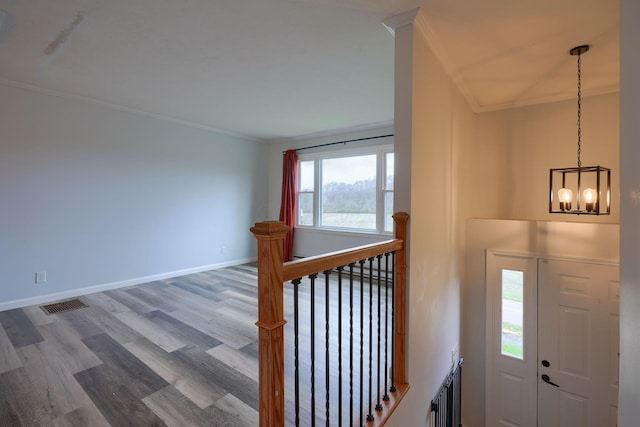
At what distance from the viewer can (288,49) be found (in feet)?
8.31

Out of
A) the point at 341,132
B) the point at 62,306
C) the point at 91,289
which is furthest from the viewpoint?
the point at 341,132

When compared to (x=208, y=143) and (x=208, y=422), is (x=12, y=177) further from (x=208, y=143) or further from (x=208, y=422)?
(x=208, y=422)

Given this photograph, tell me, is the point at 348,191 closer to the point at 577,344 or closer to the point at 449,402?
the point at 449,402

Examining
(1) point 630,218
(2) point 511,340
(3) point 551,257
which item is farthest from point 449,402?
(1) point 630,218

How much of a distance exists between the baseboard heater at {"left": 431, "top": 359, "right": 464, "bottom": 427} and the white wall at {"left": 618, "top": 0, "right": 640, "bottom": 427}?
151 cm

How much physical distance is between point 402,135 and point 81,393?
8.98ft

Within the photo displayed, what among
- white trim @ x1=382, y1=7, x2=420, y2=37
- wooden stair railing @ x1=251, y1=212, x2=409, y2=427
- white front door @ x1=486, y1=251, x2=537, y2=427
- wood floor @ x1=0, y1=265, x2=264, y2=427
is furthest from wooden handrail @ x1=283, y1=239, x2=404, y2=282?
white front door @ x1=486, y1=251, x2=537, y2=427

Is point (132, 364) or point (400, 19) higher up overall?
point (400, 19)

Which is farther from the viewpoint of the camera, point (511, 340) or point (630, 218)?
point (511, 340)

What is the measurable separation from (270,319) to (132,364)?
6.66ft

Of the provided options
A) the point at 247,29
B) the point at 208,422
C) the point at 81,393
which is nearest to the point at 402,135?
the point at 247,29

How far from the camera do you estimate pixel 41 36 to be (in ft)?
8.01

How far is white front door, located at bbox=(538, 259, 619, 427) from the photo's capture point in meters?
2.75

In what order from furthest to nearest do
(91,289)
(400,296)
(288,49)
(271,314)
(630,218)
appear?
(91,289), (288,49), (400,296), (630,218), (271,314)
